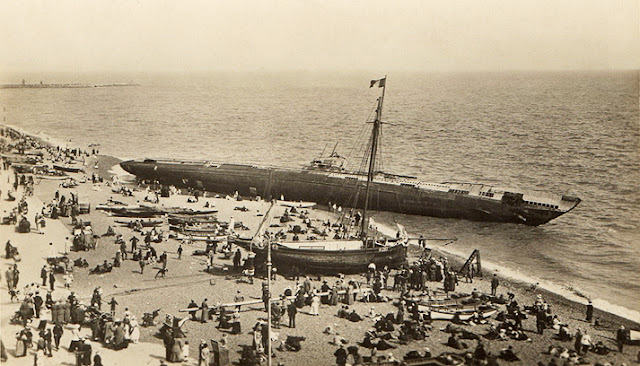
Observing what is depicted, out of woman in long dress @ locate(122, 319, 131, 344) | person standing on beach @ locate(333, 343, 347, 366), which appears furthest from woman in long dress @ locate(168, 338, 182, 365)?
person standing on beach @ locate(333, 343, 347, 366)

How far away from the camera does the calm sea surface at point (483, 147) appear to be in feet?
188

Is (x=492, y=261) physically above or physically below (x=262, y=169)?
below

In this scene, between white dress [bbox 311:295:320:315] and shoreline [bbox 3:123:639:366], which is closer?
shoreline [bbox 3:123:639:366]

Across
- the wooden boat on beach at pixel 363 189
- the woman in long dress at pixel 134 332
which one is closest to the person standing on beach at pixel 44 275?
the woman in long dress at pixel 134 332

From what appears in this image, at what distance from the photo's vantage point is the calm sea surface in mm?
57438

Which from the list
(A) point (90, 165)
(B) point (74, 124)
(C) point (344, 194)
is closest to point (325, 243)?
(C) point (344, 194)

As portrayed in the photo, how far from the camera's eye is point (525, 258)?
183 feet

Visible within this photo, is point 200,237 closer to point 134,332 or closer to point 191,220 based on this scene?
point 191,220

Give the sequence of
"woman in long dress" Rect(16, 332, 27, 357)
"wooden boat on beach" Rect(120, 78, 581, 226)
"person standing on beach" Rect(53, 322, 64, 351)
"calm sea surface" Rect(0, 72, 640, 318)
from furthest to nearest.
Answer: "wooden boat on beach" Rect(120, 78, 581, 226) → "calm sea surface" Rect(0, 72, 640, 318) → "person standing on beach" Rect(53, 322, 64, 351) → "woman in long dress" Rect(16, 332, 27, 357)

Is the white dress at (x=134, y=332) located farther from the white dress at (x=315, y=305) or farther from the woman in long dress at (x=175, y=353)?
the white dress at (x=315, y=305)

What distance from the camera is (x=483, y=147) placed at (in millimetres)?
121250

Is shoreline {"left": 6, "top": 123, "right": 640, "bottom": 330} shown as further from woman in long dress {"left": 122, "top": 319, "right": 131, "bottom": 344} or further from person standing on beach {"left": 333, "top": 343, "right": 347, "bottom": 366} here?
woman in long dress {"left": 122, "top": 319, "right": 131, "bottom": 344}

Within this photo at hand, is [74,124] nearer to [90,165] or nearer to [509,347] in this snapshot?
[90,165]

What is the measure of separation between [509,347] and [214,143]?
10290cm
